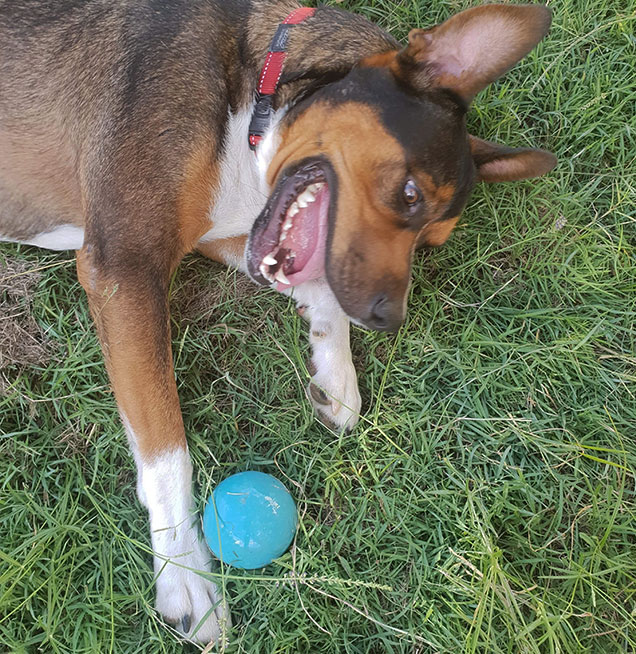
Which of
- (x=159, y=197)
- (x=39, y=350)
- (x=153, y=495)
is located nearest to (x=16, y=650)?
(x=153, y=495)

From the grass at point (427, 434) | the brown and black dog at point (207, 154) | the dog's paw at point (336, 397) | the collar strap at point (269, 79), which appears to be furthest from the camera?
the dog's paw at point (336, 397)

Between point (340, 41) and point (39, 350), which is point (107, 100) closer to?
point (340, 41)

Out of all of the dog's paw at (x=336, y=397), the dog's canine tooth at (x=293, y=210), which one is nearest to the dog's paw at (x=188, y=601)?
the dog's paw at (x=336, y=397)

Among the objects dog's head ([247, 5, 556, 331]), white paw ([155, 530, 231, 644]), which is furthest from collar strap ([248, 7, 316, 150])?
white paw ([155, 530, 231, 644])

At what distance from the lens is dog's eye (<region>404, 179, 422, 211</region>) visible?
2859mm

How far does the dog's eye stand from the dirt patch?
2.15 meters

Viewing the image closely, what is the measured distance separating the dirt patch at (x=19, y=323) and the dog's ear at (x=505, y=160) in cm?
258

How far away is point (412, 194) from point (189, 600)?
86.8 inches

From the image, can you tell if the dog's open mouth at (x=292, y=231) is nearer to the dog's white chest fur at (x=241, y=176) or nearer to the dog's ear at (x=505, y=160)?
the dog's white chest fur at (x=241, y=176)

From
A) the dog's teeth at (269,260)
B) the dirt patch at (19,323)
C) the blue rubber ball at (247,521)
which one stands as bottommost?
the blue rubber ball at (247,521)

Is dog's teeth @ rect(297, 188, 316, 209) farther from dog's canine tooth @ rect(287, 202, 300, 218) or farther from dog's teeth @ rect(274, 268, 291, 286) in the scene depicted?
dog's teeth @ rect(274, 268, 291, 286)

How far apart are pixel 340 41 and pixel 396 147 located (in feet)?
2.37

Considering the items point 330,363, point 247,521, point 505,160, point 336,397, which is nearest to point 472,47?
point 505,160

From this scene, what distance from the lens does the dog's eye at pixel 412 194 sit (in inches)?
113
